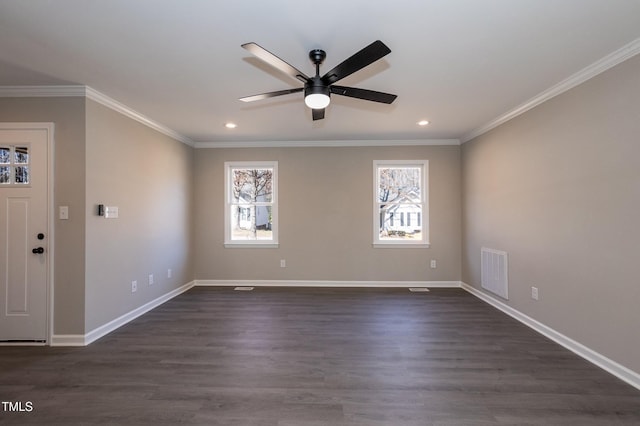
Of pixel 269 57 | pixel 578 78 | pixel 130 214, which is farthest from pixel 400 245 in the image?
pixel 130 214

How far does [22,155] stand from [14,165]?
12 cm

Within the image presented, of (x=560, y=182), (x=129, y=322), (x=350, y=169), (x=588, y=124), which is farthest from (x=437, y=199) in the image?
→ (x=129, y=322)

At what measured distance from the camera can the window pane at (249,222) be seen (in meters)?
5.23

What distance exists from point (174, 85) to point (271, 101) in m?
0.99

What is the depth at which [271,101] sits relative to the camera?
328cm

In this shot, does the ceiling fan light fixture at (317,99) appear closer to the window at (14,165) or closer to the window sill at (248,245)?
the window at (14,165)

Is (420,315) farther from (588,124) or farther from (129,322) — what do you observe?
(129,322)

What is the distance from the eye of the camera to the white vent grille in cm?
375

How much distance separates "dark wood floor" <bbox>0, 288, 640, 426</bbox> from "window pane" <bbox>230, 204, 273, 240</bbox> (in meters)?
1.87

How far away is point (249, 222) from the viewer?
5.25 metres

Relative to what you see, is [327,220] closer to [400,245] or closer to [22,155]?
[400,245]

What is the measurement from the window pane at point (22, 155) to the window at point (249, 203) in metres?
2.61

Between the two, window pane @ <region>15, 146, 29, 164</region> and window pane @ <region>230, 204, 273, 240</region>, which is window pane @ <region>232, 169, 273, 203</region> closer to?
window pane @ <region>230, 204, 273, 240</region>

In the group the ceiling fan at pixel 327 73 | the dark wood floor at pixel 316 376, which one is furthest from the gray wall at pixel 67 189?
the ceiling fan at pixel 327 73
